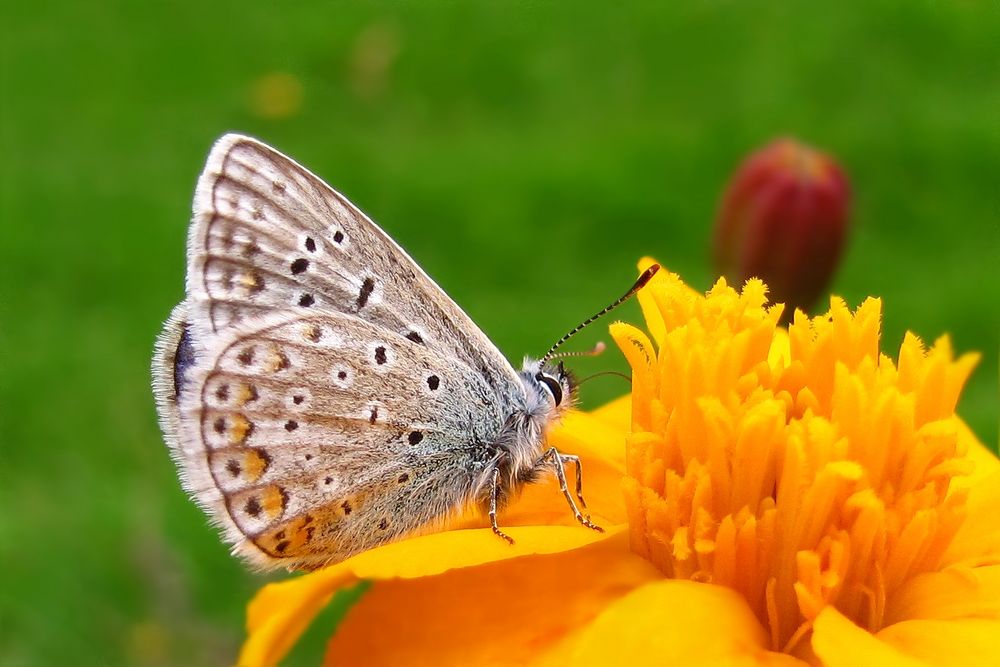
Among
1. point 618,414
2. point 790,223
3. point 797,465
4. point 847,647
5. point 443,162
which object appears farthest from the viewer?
point 443,162

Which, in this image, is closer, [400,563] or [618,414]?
[400,563]

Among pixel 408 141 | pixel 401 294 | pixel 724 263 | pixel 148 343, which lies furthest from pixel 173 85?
pixel 401 294

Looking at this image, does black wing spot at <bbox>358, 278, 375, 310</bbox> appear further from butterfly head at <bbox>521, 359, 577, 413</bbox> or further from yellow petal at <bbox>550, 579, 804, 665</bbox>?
yellow petal at <bbox>550, 579, 804, 665</bbox>

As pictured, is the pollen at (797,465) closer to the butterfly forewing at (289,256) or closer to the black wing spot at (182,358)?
the butterfly forewing at (289,256)

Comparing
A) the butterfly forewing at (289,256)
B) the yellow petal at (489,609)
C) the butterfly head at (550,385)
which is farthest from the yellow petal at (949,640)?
the butterfly forewing at (289,256)

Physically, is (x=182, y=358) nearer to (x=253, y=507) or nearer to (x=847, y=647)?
(x=253, y=507)

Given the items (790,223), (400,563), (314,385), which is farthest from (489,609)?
(790,223)
